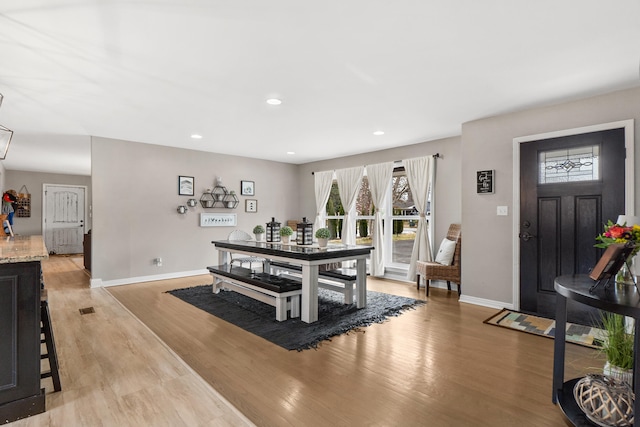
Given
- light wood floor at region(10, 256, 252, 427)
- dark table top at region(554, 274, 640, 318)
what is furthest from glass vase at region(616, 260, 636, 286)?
light wood floor at region(10, 256, 252, 427)

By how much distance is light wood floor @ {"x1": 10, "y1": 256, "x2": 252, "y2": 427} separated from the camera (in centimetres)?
188

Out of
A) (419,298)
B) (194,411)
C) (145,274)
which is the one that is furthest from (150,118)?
(419,298)

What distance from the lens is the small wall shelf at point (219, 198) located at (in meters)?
6.36

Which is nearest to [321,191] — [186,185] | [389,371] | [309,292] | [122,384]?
[186,185]

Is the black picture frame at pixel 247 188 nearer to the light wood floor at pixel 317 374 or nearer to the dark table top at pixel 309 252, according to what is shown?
the dark table top at pixel 309 252

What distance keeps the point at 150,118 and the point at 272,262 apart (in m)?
2.71

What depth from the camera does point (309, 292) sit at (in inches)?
135

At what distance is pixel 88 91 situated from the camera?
10.9ft

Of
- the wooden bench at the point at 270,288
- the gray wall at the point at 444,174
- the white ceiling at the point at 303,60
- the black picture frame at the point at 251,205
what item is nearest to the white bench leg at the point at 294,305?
the wooden bench at the point at 270,288

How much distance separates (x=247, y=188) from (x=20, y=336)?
5280 mm

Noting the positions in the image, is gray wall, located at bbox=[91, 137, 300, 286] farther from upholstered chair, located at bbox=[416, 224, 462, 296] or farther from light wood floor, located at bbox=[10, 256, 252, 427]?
upholstered chair, located at bbox=[416, 224, 462, 296]

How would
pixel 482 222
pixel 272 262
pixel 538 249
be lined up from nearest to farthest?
pixel 538 249 < pixel 482 222 < pixel 272 262

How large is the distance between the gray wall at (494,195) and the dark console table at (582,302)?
6.84ft

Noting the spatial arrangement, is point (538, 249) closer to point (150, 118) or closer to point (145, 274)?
point (150, 118)
